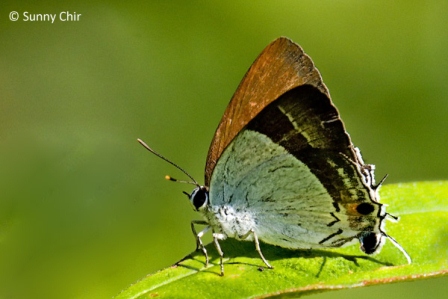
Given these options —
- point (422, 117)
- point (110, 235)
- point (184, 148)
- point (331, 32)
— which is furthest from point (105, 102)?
point (422, 117)

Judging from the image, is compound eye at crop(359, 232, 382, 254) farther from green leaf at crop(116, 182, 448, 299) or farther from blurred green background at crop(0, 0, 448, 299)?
blurred green background at crop(0, 0, 448, 299)

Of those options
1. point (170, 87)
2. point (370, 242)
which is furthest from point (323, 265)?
point (170, 87)

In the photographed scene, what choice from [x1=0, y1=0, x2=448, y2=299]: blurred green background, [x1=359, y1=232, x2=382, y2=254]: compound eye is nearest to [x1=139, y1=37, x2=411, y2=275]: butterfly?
[x1=359, y1=232, x2=382, y2=254]: compound eye

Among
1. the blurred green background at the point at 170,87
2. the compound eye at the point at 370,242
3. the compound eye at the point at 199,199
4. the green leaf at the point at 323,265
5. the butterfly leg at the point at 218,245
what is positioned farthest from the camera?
the blurred green background at the point at 170,87

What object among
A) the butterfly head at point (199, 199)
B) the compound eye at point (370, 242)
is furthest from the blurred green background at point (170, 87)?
the compound eye at point (370, 242)

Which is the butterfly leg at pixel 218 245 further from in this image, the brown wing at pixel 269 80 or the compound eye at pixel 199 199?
the brown wing at pixel 269 80

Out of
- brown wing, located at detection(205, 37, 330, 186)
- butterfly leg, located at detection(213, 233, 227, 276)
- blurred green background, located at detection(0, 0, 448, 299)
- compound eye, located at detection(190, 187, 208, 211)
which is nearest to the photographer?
butterfly leg, located at detection(213, 233, 227, 276)

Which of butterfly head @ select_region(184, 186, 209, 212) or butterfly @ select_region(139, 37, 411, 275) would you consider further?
butterfly head @ select_region(184, 186, 209, 212)

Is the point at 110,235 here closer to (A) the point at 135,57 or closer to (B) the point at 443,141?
(A) the point at 135,57
